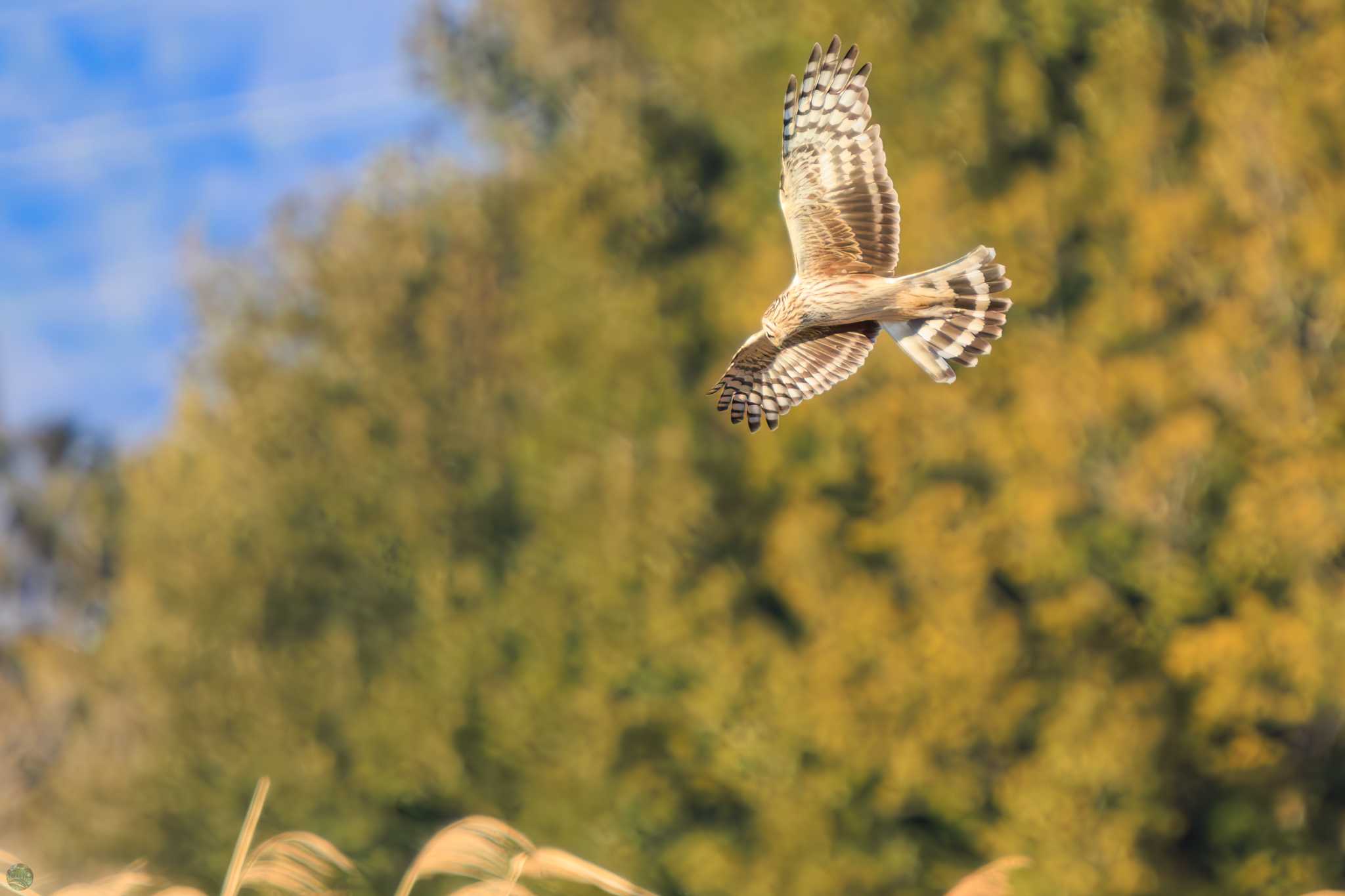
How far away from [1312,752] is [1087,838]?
2.37m

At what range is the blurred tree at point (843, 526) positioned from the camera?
16.2 meters

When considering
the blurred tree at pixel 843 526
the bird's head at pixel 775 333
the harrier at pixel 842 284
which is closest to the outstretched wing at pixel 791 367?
the harrier at pixel 842 284

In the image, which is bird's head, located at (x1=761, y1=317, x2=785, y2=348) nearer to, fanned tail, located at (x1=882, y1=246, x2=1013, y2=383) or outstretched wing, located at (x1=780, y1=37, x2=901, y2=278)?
outstretched wing, located at (x1=780, y1=37, x2=901, y2=278)

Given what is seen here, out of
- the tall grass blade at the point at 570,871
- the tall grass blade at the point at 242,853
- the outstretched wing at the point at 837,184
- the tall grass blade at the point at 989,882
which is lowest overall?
the tall grass blade at the point at 989,882

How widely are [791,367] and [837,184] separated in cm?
61

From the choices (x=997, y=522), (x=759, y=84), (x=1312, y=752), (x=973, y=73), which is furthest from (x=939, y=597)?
(x=759, y=84)

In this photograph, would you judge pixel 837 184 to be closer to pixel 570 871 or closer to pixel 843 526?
pixel 570 871

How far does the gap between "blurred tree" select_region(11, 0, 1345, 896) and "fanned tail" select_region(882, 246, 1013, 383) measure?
36.9ft

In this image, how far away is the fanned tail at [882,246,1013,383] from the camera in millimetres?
4758

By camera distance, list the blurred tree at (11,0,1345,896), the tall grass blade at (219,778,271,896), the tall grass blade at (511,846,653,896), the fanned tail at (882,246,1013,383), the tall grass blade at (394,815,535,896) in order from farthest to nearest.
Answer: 1. the blurred tree at (11,0,1345,896)
2. the fanned tail at (882,246,1013,383)
3. the tall grass blade at (219,778,271,896)
4. the tall grass blade at (394,815,535,896)
5. the tall grass blade at (511,846,653,896)

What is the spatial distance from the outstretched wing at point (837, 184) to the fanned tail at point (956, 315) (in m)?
0.17

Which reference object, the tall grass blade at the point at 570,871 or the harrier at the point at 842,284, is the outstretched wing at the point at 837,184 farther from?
the tall grass blade at the point at 570,871

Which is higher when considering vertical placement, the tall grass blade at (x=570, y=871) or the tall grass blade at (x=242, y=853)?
the tall grass blade at (x=242, y=853)

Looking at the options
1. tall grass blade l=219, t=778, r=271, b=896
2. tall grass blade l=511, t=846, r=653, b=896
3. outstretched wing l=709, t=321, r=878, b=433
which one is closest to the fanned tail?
outstretched wing l=709, t=321, r=878, b=433
